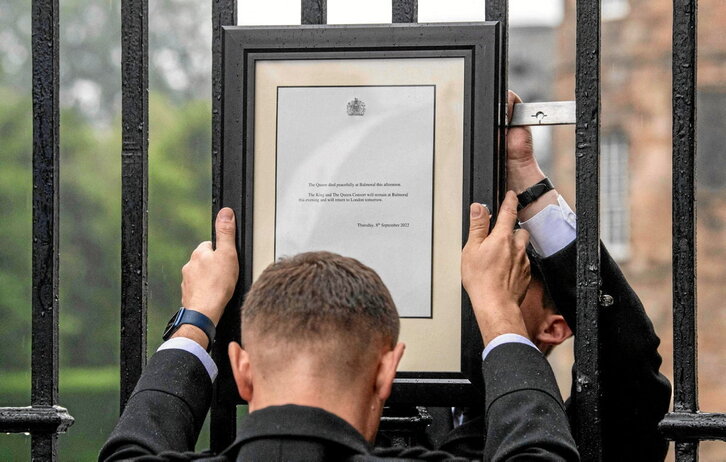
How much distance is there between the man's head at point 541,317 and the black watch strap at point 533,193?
0.49 metres

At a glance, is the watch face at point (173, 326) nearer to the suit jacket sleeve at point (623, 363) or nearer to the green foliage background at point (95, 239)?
the suit jacket sleeve at point (623, 363)

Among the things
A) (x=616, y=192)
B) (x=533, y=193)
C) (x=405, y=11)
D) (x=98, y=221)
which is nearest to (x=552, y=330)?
(x=533, y=193)

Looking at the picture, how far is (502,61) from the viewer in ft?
9.23

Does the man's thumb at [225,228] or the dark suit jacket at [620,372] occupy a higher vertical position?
the man's thumb at [225,228]

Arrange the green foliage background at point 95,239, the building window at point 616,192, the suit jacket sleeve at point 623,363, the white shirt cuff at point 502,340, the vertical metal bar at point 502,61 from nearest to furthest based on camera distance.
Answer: the white shirt cuff at point 502,340 → the vertical metal bar at point 502,61 → the suit jacket sleeve at point 623,363 → the building window at point 616,192 → the green foliage background at point 95,239

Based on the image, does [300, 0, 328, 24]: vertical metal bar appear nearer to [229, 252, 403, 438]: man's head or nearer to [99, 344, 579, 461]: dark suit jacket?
[229, 252, 403, 438]: man's head

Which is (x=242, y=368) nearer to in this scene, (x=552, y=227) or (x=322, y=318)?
(x=322, y=318)

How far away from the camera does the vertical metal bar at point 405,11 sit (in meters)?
2.93

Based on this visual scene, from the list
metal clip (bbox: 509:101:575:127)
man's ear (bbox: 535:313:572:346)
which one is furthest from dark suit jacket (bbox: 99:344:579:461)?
man's ear (bbox: 535:313:572:346)

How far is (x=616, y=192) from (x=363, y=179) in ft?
102

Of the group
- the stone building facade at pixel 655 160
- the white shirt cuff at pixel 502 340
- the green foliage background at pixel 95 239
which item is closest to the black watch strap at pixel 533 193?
the white shirt cuff at pixel 502 340

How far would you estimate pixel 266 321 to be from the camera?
2.54 m

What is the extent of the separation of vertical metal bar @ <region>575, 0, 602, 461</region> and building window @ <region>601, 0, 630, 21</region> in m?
29.6

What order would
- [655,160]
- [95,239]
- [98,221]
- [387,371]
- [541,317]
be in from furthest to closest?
[98,221] < [95,239] < [655,160] < [541,317] < [387,371]
